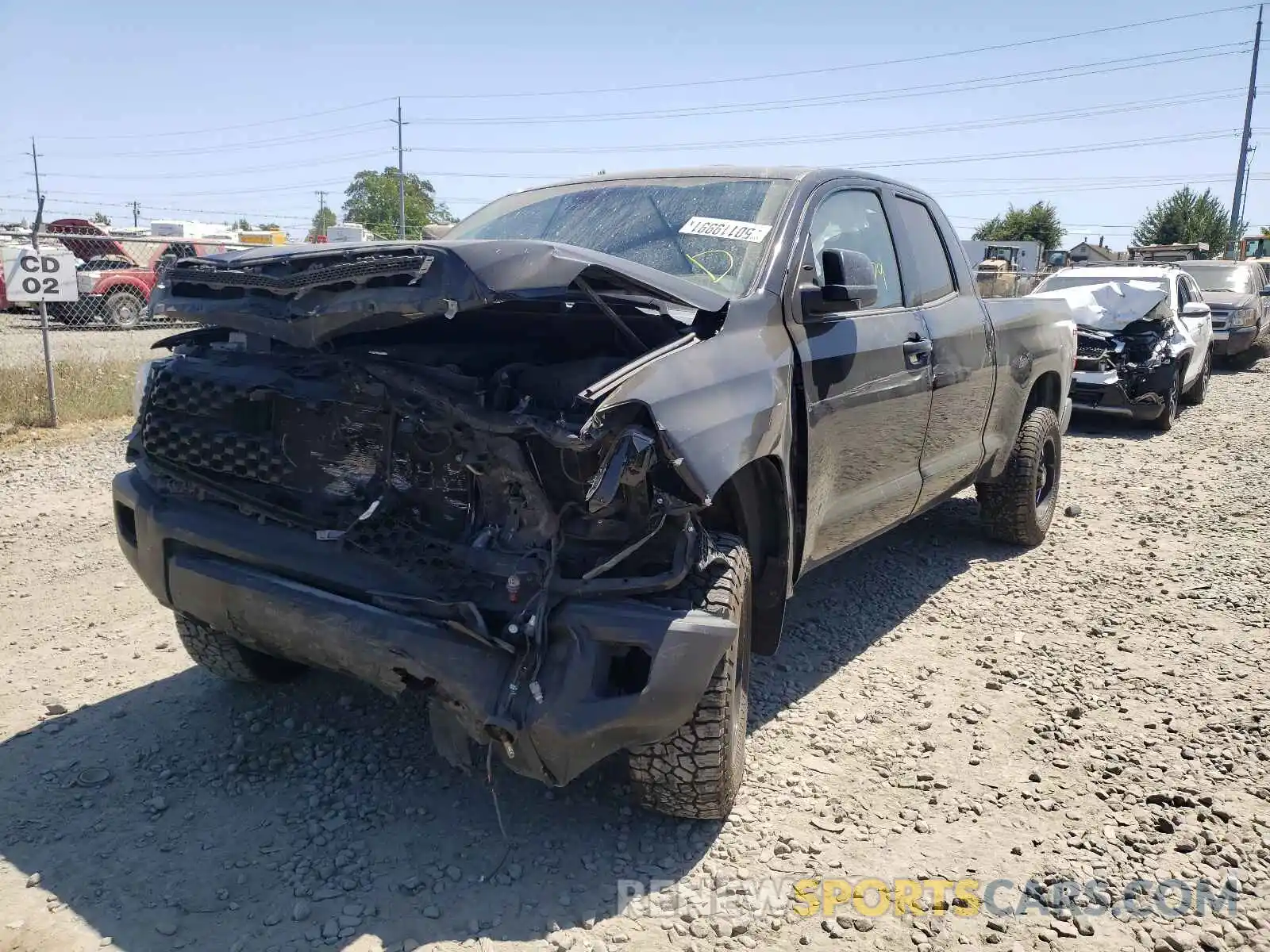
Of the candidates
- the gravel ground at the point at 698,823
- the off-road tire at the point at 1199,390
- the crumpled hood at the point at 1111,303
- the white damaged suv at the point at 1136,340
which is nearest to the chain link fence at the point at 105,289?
the crumpled hood at the point at 1111,303

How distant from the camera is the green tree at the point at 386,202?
2165 inches

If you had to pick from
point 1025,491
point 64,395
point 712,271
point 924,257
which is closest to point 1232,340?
point 1025,491

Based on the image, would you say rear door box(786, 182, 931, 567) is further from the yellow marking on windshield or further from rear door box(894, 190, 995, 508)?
the yellow marking on windshield

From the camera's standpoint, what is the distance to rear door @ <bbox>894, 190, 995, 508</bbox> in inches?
166

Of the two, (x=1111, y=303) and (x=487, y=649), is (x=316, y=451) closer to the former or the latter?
(x=487, y=649)

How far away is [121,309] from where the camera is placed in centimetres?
1612

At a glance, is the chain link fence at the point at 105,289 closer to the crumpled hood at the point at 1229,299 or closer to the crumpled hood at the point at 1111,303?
the crumpled hood at the point at 1111,303

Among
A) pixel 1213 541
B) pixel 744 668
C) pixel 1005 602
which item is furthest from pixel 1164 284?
pixel 744 668

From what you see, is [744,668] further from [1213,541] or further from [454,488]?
[1213,541]

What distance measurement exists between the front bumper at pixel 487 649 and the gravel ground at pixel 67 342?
9004 millimetres

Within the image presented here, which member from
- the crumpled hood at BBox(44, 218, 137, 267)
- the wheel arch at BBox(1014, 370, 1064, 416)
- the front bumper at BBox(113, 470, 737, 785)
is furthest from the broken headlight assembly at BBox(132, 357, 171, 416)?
the crumpled hood at BBox(44, 218, 137, 267)

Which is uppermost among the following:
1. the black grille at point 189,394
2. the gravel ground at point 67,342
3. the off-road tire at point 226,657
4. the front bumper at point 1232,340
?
the black grille at point 189,394

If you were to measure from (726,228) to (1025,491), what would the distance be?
2.92 metres

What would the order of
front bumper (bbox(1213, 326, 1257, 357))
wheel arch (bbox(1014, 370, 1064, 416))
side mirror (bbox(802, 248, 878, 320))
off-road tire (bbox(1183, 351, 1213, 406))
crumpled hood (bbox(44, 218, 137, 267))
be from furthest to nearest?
crumpled hood (bbox(44, 218, 137, 267)) → front bumper (bbox(1213, 326, 1257, 357)) → off-road tire (bbox(1183, 351, 1213, 406)) → wheel arch (bbox(1014, 370, 1064, 416)) → side mirror (bbox(802, 248, 878, 320))
